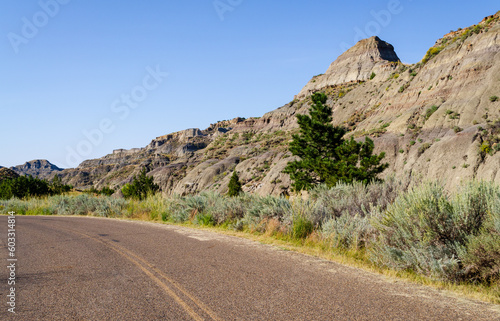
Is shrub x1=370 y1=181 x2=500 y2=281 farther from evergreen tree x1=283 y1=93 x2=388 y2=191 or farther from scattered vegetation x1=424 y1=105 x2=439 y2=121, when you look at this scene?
scattered vegetation x1=424 y1=105 x2=439 y2=121

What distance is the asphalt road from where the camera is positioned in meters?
4.26

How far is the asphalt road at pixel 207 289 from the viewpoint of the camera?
4.26m

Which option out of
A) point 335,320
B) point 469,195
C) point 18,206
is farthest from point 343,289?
point 18,206

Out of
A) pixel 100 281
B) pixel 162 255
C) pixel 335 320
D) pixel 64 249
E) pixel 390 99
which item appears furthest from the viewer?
pixel 390 99

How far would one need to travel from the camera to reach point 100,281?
18.6ft

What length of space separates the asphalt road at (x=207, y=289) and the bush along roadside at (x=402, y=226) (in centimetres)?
79

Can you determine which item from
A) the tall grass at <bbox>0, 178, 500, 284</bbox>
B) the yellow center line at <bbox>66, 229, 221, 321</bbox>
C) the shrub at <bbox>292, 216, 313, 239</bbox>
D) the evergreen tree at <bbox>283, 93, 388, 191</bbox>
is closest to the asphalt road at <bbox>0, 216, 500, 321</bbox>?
the yellow center line at <bbox>66, 229, 221, 321</bbox>

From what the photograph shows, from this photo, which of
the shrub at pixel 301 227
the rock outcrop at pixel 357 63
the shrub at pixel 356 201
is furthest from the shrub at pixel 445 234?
the rock outcrop at pixel 357 63

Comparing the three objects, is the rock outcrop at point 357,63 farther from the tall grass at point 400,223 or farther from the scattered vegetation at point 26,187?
the tall grass at point 400,223

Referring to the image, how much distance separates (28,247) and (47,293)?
4.95 metres

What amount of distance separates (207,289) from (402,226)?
409cm

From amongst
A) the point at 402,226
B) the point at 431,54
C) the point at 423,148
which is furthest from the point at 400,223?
the point at 431,54

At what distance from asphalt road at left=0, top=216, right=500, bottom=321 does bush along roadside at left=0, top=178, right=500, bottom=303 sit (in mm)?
789

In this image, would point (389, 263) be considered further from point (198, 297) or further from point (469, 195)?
point (198, 297)
